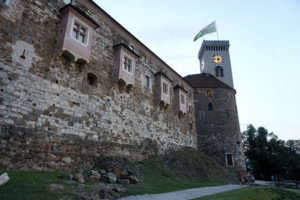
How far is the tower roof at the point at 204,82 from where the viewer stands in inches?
1108

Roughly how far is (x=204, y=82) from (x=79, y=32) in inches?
853

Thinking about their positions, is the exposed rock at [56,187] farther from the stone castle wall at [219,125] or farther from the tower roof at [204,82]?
the tower roof at [204,82]

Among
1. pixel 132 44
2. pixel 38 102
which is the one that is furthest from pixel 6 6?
pixel 132 44

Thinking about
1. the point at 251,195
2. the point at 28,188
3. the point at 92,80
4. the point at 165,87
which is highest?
the point at 165,87

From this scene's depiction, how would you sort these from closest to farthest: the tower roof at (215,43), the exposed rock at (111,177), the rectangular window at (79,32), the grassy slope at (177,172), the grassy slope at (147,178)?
the grassy slope at (147,178), the exposed rock at (111,177), the grassy slope at (177,172), the rectangular window at (79,32), the tower roof at (215,43)

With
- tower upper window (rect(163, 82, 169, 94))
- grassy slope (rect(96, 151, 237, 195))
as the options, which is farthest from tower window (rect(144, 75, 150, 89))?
grassy slope (rect(96, 151, 237, 195))

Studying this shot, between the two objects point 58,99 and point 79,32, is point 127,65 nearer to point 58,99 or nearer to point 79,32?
point 79,32

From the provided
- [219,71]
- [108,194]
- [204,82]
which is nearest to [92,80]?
[108,194]

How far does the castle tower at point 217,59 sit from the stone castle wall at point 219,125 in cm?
865

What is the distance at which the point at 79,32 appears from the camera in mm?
11453

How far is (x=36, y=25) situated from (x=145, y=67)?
9.56 meters

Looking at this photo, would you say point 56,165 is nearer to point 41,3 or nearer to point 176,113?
point 41,3

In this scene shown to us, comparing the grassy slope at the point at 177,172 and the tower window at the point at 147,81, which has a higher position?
the tower window at the point at 147,81

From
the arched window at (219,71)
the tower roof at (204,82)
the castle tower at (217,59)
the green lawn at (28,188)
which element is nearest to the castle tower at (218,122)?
the tower roof at (204,82)
